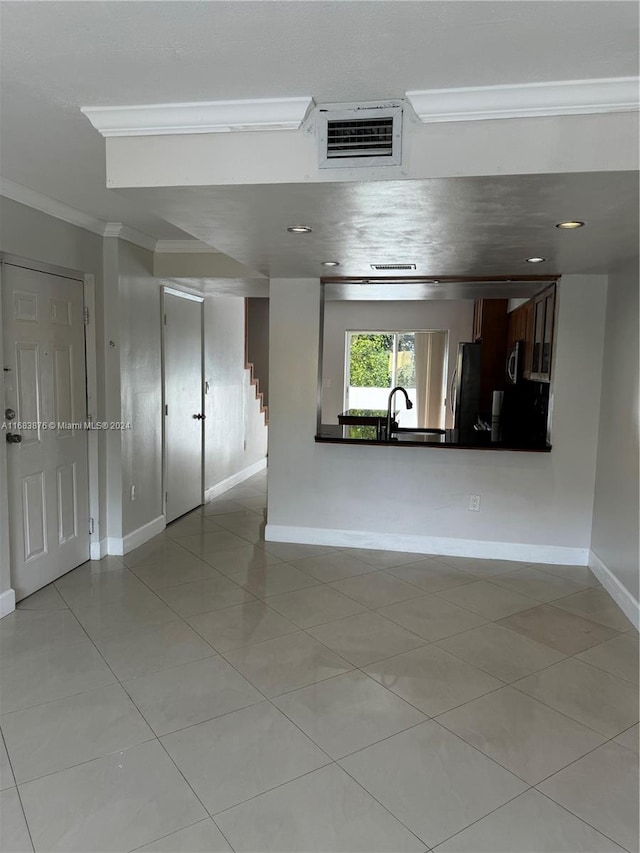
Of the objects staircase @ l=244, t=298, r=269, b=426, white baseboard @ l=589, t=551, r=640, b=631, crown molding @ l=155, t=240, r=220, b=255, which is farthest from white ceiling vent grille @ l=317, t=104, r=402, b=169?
staircase @ l=244, t=298, r=269, b=426

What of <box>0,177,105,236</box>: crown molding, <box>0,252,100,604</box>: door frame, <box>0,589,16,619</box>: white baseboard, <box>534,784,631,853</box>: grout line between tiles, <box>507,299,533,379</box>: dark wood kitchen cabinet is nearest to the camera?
<box>534,784,631,853</box>: grout line between tiles

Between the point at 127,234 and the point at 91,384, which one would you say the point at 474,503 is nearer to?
the point at 91,384

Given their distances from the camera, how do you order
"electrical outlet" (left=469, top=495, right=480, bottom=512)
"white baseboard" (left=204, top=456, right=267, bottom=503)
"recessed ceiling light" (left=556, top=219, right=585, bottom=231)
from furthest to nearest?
"white baseboard" (left=204, top=456, right=267, bottom=503)
"electrical outlet" (left=469, top=495, right=480, bottom=512)
"recessed ceiling light" (left=556, top=219, right=585, bottom=231)

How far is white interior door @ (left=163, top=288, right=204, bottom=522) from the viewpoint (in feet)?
16.3

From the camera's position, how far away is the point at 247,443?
23.7 feet

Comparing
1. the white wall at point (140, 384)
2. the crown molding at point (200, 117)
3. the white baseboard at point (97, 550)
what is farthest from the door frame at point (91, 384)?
the crown molding at point (200, 117)

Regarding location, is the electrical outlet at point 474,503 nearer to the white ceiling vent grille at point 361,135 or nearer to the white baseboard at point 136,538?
the white baseboard at point 136,538

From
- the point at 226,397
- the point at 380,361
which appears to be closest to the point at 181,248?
the point at 226,397

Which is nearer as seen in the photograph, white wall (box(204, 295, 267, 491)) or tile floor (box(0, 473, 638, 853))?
tile floor (box(0, 473, 638, 853))

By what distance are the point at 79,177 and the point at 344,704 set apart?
9.33ft

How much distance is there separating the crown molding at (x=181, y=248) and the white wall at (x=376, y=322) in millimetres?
3000

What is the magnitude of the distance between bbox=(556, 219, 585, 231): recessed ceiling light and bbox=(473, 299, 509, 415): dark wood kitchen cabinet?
12.0 feet

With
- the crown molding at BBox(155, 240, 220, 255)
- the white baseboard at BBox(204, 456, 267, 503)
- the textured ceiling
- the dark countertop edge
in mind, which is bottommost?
the white baseboard at BBox(204, 456, 267, 503)

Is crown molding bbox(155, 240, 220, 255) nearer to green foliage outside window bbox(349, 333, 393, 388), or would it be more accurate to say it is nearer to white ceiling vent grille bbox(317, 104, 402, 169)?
white ceiling vent grille bbox(317, 104, 402, 169)
